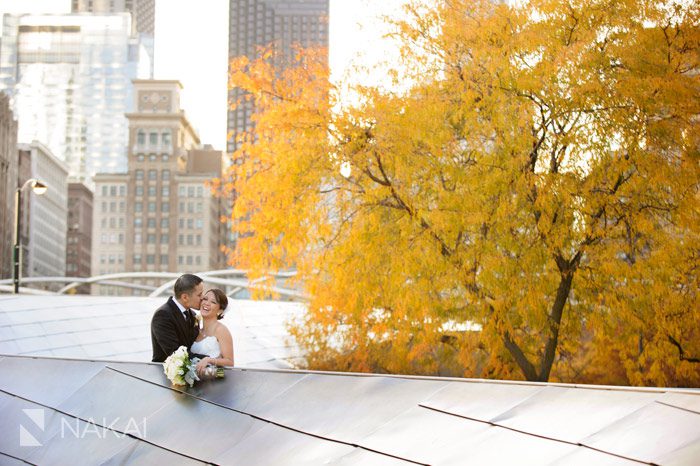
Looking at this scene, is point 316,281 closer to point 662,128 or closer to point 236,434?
point 662,128

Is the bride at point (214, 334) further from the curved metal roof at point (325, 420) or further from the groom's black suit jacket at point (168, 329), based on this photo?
the curved metal roof at point (325, 420)

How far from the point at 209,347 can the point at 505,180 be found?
344 inches

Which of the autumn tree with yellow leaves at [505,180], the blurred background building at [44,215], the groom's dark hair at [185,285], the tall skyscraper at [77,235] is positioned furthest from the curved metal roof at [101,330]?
the tall skyscraper at [77,235]

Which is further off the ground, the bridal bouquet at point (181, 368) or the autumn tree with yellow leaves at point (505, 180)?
the autumn tree with yellow leaves at point (505, 180)

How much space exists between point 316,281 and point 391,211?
90.6 inches

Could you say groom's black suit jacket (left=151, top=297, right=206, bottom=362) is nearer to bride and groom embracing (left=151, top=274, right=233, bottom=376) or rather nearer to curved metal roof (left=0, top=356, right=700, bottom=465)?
bride and groom embracing (left=151, top=274, right=233, bottom=376)

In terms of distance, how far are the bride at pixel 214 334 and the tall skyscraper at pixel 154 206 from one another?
14386 centimetres

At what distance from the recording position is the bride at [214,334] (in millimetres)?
8008

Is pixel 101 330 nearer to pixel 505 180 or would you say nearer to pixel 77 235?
pixel 505 180

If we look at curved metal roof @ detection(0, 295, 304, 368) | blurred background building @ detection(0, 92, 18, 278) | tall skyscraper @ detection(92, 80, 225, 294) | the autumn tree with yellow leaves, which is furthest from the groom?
tall skyscraper @ detection(92, 80, 225, 294)

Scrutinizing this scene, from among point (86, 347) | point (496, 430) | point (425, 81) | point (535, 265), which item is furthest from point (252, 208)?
point (496, 430)

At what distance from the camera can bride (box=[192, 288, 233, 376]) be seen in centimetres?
801

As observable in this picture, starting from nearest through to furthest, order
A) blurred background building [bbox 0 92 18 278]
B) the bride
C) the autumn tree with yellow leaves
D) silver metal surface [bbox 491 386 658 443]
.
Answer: silver metal surface [bbox 491 386 658 443]
the bride
the autumn tree with yellow leaves
blurred background building [bbox 0 92 18 278]

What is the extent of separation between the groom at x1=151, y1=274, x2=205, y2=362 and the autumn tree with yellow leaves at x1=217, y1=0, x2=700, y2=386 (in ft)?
26.3
